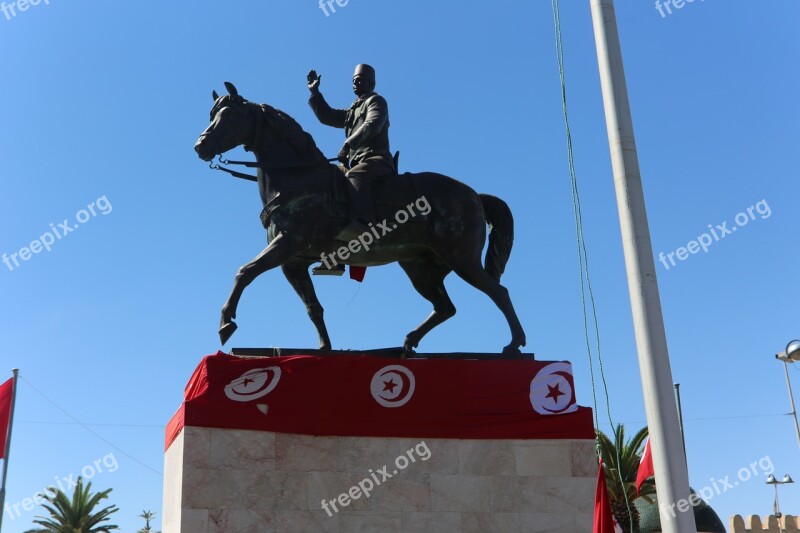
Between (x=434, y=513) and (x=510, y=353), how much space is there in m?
2.81

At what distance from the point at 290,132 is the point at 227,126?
96cm

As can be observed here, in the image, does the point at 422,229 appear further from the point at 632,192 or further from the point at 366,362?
the point at 632,192

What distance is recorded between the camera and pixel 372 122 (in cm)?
1523

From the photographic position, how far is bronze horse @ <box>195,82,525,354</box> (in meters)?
14.3

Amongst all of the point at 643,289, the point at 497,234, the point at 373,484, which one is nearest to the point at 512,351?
the point at 497,234

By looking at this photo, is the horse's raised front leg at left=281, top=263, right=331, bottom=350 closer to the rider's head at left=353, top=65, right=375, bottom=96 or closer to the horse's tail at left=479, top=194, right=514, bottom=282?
the horse's tail at left=479, top=194, right=514, bottom=282

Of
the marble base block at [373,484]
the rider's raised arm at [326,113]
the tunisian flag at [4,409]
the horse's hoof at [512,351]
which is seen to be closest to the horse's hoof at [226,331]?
the marble base block at [373,484]

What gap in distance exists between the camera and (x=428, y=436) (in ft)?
44.6

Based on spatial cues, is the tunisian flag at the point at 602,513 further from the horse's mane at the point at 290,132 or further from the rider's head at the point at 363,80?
the rider's head at the point at 363,80

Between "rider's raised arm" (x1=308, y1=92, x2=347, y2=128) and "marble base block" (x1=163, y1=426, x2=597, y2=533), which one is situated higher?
"rider's raised arm" (x1=308, y1=92, x2=347, y2=128)

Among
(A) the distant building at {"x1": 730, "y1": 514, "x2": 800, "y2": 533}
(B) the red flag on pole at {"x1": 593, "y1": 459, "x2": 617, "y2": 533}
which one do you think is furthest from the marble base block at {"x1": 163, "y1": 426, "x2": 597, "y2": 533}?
(A) the distant building at {"x1": 730, "y1": 514, "x2": 800, "y2": 533}

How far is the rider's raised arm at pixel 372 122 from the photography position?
1515cm

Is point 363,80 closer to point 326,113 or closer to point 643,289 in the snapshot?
point 326,113

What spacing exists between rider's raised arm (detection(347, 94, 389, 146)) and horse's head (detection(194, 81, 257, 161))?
1583 millimetres
